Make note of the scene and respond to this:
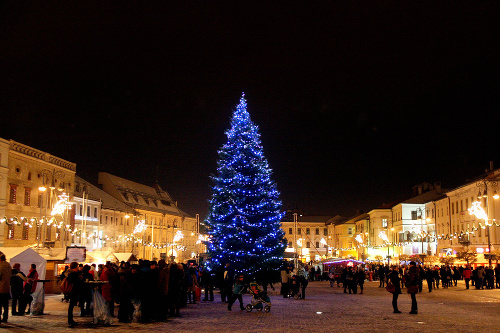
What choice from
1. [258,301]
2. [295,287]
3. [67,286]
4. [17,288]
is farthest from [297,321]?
[295,287]

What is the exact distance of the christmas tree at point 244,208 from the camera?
33344mm

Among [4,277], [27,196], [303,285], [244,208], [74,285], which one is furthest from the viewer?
[27,196]

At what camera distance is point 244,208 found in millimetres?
33594

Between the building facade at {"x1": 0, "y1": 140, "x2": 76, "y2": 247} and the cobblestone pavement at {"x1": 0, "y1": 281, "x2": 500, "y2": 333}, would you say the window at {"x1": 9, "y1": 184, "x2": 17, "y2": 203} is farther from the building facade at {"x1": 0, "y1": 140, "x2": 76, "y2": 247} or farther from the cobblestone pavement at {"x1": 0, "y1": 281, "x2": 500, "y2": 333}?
the cobblestone pavement at {"x1": 0, "y1": 281, "x2": 500, "y2": 333}

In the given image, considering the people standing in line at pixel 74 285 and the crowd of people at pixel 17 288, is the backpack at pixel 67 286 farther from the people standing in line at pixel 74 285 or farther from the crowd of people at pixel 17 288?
the crowd of people at pixel 17 288

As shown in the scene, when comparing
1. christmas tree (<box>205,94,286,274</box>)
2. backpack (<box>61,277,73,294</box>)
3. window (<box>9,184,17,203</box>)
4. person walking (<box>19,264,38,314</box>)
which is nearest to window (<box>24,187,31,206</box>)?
window (<box>9,184,17,203</box>)

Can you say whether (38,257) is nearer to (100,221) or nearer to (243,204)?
(243,204)

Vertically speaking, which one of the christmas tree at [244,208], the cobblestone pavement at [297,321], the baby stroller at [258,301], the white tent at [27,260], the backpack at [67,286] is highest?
the christmas tree at [244,208]

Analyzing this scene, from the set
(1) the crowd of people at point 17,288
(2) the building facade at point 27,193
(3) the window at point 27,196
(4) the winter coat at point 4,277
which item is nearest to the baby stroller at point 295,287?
(1) the crowd of people at point 17,288

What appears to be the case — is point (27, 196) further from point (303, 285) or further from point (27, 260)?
point (303, 285)

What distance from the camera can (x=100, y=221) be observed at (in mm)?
72750

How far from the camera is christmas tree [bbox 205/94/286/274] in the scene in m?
33.3

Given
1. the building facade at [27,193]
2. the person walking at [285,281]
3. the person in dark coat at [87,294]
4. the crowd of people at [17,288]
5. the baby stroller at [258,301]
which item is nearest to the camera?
the crowd of people at [17,288]

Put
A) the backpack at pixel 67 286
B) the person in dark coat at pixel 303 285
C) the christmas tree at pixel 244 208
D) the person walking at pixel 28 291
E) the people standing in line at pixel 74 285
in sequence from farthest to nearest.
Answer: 1. the christmas tree at pixel 244 208
2. the person in dark coat at pixel 303 285
3. the person walking at pixel 28 291
4. the backpack at pixel 67 286
5. the people standing in line at pixel 74 285
